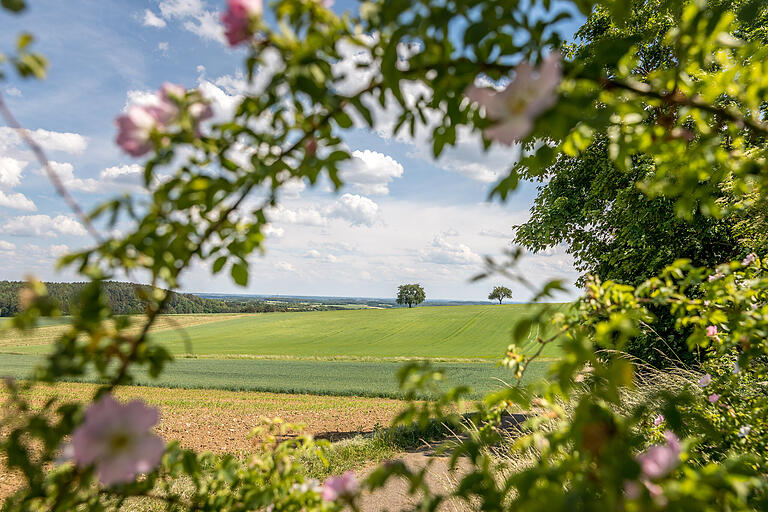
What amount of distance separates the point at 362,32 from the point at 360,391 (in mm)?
16762

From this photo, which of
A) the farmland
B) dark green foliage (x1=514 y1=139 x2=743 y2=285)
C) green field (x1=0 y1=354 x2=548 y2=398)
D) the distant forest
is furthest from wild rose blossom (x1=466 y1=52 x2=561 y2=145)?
the farmland

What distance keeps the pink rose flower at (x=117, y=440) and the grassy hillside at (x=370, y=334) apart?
30.3m

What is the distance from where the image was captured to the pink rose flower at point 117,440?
73 centimetres

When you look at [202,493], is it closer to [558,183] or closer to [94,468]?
[94,468]

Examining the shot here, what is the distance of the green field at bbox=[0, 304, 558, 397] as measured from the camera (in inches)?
778

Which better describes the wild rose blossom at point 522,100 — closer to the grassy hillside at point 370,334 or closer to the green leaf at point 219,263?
the green leaf at point 219,263

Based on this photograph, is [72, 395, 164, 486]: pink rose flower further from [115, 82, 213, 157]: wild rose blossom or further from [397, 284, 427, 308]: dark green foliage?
[397, 284, 427, 308]: dark green foliage

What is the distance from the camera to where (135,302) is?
0.98m

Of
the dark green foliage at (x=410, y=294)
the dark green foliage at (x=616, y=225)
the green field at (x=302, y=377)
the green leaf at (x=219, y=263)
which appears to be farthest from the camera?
the dark green foliage at (x=410, y=294)

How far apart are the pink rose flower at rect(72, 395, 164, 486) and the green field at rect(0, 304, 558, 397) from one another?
12.1 metres

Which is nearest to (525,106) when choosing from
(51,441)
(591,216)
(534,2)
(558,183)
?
(534,2)

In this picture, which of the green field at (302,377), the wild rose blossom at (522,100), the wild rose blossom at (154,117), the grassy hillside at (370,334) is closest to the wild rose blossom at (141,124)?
the wild rose blossom at (154,117)

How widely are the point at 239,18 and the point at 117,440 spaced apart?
757mm

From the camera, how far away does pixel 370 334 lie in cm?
4147
